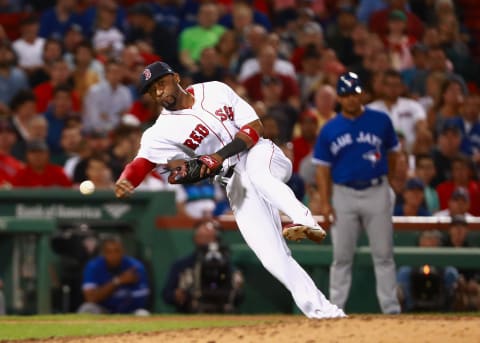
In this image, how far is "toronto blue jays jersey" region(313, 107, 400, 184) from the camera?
1061 cm

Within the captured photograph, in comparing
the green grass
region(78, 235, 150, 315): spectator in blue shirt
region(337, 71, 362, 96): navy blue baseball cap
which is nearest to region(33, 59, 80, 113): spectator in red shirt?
region(78, 235, 150, 315): spectator in blue shirt

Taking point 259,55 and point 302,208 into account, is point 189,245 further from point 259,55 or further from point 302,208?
point 302,208

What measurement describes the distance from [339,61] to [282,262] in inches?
335

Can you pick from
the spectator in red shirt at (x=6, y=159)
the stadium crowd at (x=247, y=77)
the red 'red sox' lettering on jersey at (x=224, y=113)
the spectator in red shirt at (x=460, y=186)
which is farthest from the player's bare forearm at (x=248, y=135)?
the spectator in red shirt at (x=6, y=159)

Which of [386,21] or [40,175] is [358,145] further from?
[386,21]

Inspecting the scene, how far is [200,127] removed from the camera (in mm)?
8594

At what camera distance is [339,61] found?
16578mm

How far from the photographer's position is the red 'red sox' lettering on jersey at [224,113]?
28.5ft

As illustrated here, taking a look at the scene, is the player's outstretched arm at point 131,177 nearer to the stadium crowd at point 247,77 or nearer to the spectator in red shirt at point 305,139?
the stadium crowd at point 247,77

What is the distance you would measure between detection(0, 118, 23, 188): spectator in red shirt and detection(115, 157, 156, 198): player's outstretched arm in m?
4.86

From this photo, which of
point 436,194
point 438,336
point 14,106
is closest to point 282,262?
point 438,336

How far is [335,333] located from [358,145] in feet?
10.6

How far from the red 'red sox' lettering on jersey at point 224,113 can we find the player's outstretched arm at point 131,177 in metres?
0.58

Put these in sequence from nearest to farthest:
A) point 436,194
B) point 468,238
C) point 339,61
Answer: point 468,238
point 436,194
point 339,61
